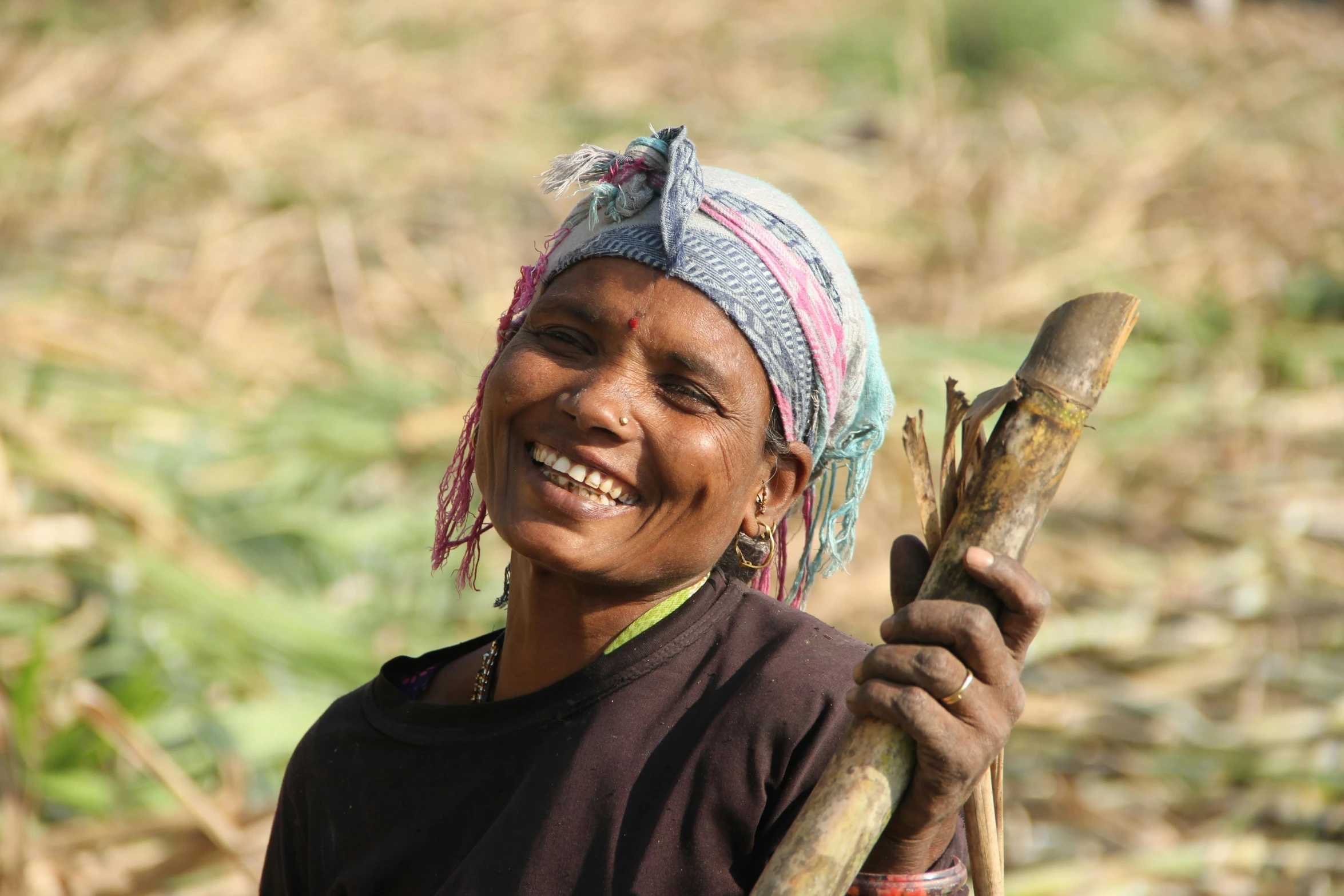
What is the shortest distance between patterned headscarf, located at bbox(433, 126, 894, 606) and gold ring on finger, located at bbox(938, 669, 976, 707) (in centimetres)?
52

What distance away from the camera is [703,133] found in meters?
8.48

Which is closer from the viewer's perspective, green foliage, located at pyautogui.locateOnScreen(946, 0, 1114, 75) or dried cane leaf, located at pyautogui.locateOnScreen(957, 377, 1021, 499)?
dried cane leaf, located at pyautogui.locateOnScreen(957, 377, 1021, 499)

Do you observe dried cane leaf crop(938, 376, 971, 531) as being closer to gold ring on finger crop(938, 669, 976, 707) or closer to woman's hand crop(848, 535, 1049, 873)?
woman's hand crop(848, 535, 1049, 873)

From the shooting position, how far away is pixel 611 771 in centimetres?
165

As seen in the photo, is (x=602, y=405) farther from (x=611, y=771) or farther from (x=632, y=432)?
(x=611, y=771)

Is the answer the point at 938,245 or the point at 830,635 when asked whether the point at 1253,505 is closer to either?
the point at 938,245

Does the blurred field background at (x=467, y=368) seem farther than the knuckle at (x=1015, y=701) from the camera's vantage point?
Yes

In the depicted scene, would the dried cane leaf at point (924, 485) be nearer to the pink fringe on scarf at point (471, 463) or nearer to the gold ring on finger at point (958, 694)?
the gold ring on finger at point (958, 694)

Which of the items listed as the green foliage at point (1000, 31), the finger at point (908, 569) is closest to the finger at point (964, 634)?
the finger at point (908, 569)

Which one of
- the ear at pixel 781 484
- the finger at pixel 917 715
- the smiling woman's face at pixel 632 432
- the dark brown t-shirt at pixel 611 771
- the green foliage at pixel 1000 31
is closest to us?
the finger at pixel 917 715

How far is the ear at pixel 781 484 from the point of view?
1.84 m

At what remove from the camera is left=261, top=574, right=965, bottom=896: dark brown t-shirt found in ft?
5.22

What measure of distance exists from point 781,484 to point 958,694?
0.56 m

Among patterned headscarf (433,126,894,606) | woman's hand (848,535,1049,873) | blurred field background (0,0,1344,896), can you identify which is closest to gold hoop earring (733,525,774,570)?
patterned headscarf (433,126,894,606)
